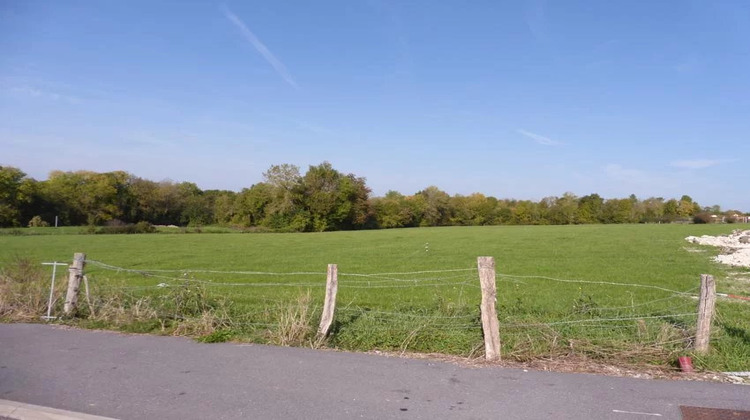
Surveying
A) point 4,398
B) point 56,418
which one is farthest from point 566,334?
point 4,398

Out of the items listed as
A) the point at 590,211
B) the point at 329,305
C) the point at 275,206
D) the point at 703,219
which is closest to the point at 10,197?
the point at 275,206

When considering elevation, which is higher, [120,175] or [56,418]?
[120,175]

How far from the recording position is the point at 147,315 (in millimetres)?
9336

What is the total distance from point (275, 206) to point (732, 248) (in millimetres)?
70264

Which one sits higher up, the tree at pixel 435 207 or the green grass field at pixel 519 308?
the tree at pixel 435 207

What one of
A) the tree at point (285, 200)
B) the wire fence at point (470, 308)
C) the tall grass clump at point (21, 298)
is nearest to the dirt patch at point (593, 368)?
the wire fence at point (470, 308)

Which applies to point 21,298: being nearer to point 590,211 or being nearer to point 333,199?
point 333,199

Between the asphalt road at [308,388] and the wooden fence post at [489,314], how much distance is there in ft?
1.36

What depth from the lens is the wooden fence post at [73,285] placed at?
9.62 m

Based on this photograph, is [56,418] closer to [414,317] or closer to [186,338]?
[186,338]

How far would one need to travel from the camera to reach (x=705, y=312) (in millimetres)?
7234

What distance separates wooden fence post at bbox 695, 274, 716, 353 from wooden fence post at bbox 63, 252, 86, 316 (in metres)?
10.4

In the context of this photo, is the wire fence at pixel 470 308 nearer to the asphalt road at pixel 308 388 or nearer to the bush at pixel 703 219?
the asphalt road at pixel 308 388

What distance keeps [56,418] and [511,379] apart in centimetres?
503
